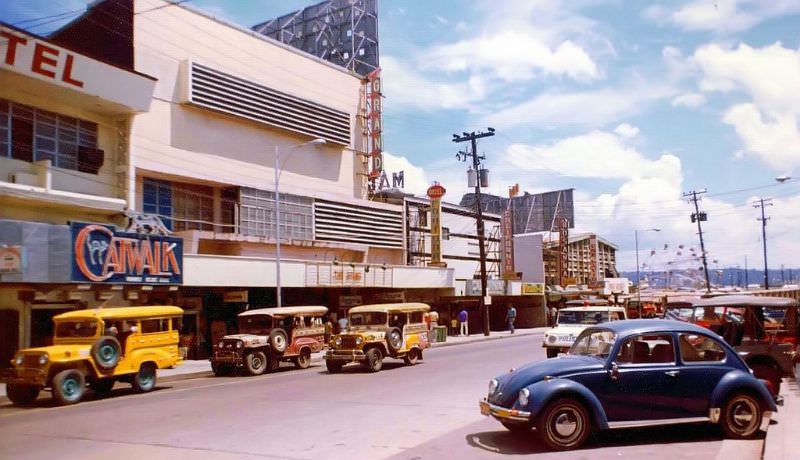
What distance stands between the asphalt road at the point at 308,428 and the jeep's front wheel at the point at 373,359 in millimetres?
2131

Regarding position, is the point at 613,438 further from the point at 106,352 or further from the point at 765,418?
the point at 106,352

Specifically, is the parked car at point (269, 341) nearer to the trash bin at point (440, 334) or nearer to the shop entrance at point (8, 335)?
the shop entrance at point (8, 335)

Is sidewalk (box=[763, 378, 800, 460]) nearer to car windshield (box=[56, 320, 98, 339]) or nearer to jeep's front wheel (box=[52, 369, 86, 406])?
jeep's front wheel (box=[52, 369, 86, 406])

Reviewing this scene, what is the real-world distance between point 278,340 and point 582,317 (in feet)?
32.3

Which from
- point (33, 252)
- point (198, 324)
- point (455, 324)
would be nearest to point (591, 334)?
point (33, 252)

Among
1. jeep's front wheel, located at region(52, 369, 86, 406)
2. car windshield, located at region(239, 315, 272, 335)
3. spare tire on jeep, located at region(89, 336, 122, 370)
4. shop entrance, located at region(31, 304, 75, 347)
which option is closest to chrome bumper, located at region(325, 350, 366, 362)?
car windshield, located at region(239, 315, 272, 335)

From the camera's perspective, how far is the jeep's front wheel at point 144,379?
686 inches

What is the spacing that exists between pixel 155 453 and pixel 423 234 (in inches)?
1405

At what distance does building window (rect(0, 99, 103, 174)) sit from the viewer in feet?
75.7

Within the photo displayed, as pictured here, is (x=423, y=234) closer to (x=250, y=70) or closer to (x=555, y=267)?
(x=250, y=70)

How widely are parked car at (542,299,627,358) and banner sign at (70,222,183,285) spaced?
44.5ft

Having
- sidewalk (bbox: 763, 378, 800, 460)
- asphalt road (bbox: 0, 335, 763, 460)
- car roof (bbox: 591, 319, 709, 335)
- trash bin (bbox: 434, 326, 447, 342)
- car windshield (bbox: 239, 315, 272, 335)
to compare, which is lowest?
trash bin (bbox: 434, 326, 447, 342)

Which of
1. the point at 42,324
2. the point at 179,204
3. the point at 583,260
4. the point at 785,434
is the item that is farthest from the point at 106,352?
the point at 583,260

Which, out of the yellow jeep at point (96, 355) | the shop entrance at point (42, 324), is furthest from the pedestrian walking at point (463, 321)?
the yellow jeep at point (96, 355)
